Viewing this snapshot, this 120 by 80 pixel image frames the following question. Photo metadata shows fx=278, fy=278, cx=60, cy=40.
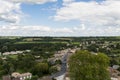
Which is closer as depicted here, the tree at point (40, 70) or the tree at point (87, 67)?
the tree at point (87, 67)

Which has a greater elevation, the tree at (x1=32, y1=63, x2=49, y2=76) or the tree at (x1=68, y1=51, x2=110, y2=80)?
the tree at (x1=68, y1=51, x2=110, y2=80)

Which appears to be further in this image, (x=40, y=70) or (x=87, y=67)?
(x=40, y=70)

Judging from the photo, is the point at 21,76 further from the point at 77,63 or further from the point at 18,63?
the point at 77,63

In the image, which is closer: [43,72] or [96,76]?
[96,76]

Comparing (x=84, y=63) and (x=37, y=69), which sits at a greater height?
(x=84, y=63)

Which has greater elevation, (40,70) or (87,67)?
(87,67)

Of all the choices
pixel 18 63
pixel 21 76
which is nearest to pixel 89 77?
pixel 21 76

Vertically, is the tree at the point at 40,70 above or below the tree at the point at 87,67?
below

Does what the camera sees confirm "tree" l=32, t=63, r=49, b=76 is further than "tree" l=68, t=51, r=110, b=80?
Yes
